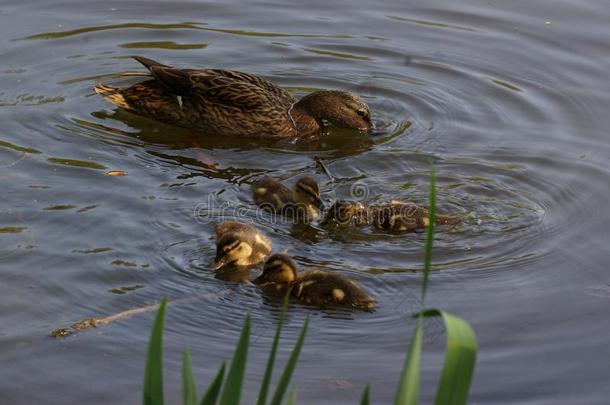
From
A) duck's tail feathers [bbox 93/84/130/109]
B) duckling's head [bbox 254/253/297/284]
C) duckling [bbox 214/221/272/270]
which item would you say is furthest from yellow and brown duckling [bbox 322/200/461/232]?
duck's tail feathers [bbox 93/84/130/109]

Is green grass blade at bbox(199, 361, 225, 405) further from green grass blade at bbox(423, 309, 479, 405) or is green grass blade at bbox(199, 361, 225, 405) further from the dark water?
the dark water

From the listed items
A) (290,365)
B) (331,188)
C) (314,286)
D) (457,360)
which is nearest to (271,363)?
(290,365)

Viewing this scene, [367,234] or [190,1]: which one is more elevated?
[190,1]

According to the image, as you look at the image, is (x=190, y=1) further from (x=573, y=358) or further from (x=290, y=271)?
(x=573, y=358)

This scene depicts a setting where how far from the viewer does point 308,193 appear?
646 cm

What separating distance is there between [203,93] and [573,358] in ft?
13.3

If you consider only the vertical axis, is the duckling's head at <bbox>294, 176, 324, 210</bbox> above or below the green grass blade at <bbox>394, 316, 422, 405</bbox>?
below

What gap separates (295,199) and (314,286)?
1308 millimetres

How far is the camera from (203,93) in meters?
8.08

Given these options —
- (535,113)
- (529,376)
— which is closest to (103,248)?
(529,376)

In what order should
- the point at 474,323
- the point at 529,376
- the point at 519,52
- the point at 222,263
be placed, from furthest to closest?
the point at 519,52 < the point at 222,263 < the point at 474,323 < the point at 529,376

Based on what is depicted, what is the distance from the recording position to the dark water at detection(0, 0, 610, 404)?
479 centimetres

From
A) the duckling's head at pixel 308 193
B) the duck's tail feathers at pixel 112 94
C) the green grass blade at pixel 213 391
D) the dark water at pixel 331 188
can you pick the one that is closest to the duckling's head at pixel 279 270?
the dark water at pixel 331 188

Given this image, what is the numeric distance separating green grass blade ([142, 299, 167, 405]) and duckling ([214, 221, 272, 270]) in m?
2.81
